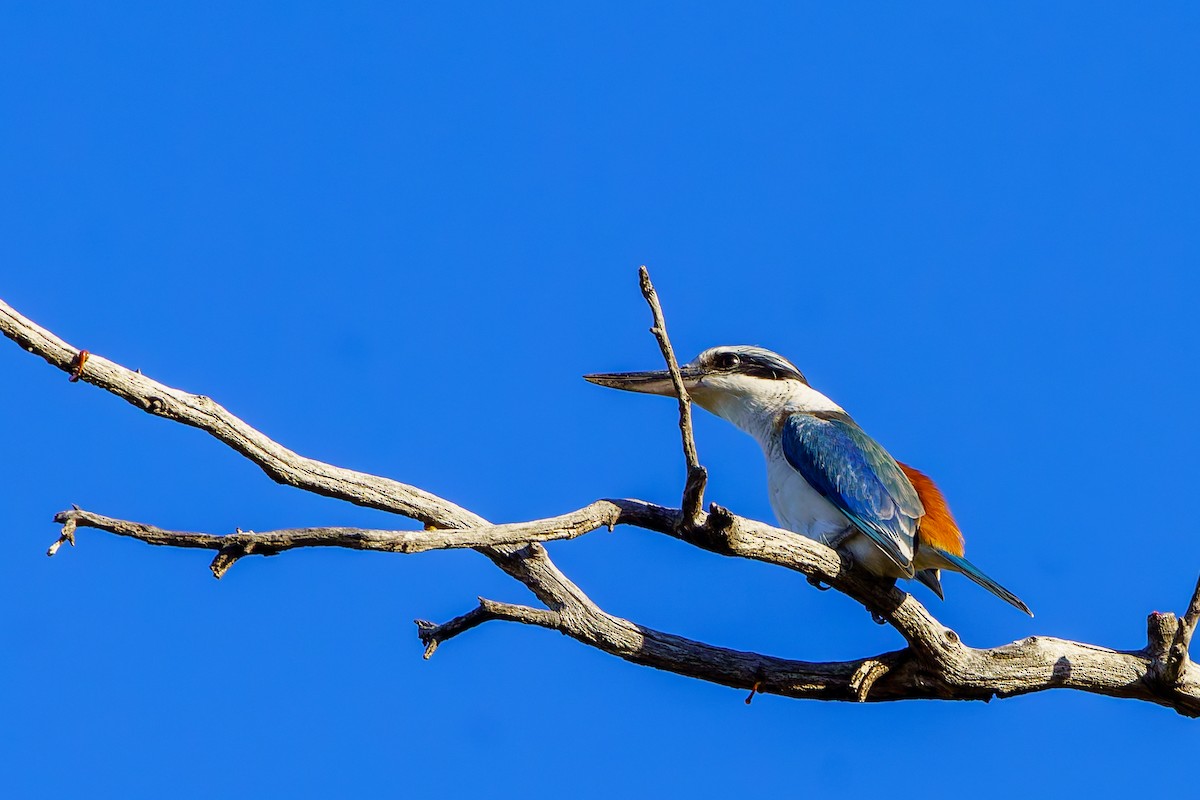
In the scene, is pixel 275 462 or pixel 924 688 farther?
pixel 924 688

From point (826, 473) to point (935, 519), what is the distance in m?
0.62

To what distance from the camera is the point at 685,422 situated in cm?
432

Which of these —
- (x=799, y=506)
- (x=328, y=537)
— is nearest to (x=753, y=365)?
(x=799, y=506)

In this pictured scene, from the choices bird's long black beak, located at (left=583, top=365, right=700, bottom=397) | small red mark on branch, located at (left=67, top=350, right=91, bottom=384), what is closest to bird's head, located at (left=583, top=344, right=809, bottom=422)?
bird's long black beak, located at (left=583, top=365, right=700, bottom=397)

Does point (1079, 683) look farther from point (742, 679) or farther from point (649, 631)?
point (649, 631)

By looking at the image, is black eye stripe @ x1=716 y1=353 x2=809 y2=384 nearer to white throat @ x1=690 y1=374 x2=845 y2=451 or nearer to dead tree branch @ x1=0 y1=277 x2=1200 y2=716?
white throat @ x1=690 y1=374 x2=845 y2=451

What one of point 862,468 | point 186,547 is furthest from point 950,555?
point 186,547

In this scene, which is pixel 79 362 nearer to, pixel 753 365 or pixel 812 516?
pixel 812 516

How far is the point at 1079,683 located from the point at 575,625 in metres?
2.43

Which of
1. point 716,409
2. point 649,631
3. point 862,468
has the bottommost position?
point 649,631

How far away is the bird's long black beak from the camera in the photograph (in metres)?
6.56

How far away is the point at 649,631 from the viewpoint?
5461 millimetres

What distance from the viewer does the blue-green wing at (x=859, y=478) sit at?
5.54 metres

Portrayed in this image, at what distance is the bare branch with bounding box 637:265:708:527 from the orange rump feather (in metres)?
1.58
